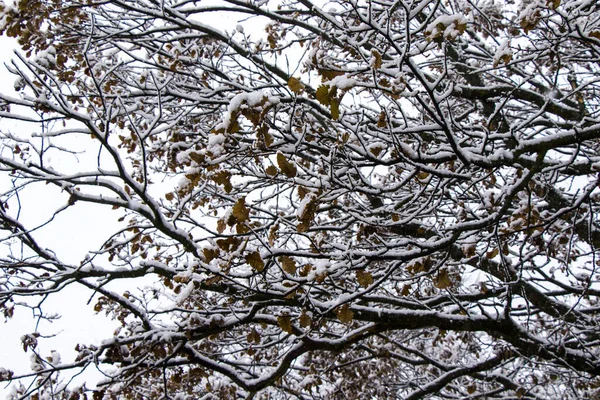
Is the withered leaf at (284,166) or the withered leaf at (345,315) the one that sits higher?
the withered leaf at (284,166)

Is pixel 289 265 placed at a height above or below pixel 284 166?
below

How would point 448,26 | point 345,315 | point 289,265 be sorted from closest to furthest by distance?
point 448,26
point 289,265
point 345,315

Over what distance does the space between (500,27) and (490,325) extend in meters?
3.14

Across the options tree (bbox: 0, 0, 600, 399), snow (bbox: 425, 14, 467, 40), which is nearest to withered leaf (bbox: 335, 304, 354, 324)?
tree (bbox: 0, 0, 600, 399)

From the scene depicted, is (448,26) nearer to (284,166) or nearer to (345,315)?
(284,166)

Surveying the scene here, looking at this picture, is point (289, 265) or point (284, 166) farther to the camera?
point (289, 265)

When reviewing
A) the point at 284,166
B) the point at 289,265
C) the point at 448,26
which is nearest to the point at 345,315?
the point at 289,265

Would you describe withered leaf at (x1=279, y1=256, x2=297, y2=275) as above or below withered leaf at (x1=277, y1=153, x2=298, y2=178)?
below

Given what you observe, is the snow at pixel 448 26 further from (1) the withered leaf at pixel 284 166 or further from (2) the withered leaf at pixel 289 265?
(2) the withered leaf at pixel 289 265

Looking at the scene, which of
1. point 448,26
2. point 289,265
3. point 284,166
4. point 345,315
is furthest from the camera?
point 345,315

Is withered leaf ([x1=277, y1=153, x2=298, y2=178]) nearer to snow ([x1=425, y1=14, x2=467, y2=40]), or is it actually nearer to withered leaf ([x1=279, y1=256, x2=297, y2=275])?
withered leaf ([x1=279, y1=256, x2=297, y2=275])

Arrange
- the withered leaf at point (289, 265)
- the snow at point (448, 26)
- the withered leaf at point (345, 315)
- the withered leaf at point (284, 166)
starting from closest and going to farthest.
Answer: the withered leaf at point (284, 166) < the snow at point (448, 26) < the withered leaf at point (289, 265) < the withered leaf at point (345, 315)

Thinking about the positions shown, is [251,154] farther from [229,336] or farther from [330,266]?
[229,336]

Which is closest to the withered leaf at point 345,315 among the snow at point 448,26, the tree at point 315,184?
the tree at point 315,184
